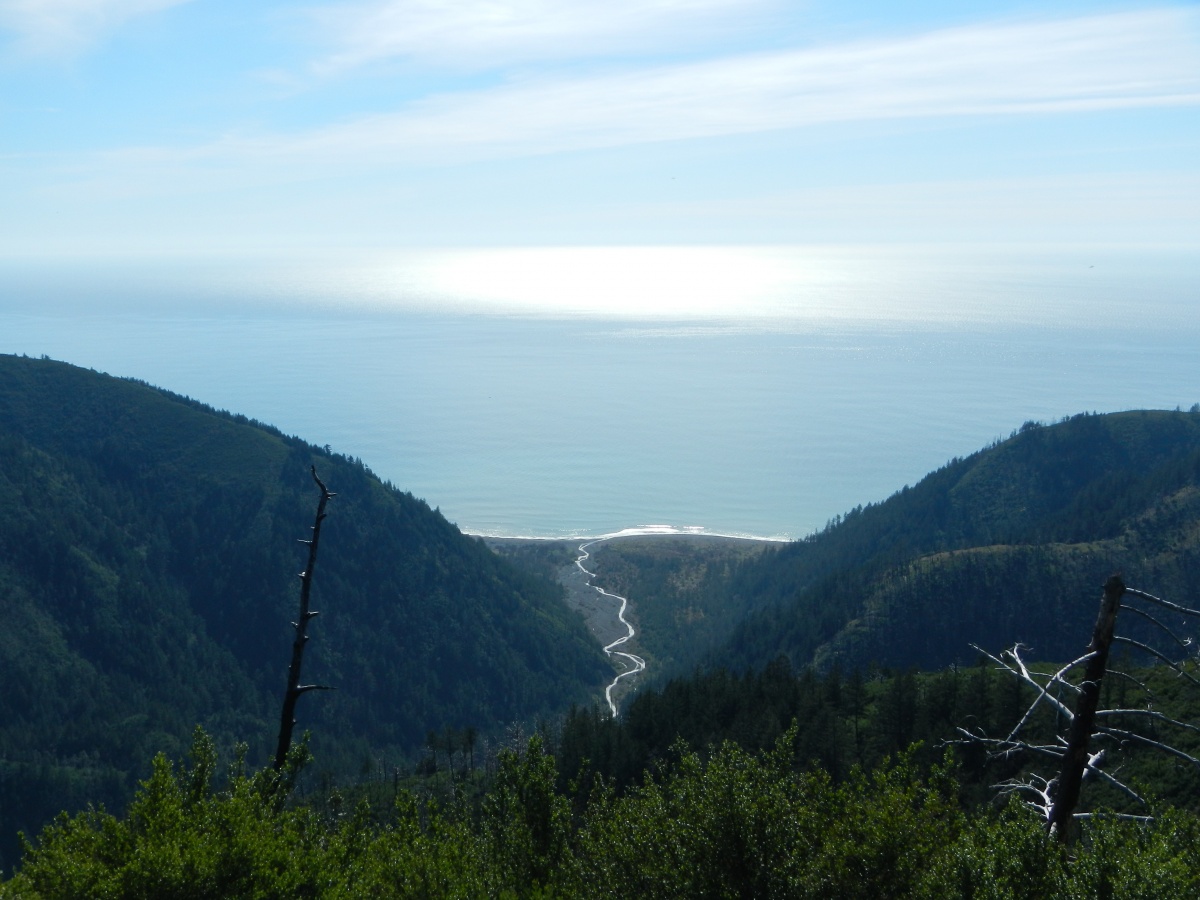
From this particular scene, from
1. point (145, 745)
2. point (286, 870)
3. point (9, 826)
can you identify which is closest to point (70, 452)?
point (145, 745)

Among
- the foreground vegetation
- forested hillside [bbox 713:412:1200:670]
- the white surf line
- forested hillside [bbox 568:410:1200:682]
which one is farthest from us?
the white surf line

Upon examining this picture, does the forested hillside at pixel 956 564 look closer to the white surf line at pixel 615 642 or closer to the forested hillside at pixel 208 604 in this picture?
the white surf line at pixel 615 642

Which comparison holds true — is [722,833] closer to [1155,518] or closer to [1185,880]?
[1185,880]

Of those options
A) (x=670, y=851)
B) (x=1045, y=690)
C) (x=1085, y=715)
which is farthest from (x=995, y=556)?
(x=1045, y=690)

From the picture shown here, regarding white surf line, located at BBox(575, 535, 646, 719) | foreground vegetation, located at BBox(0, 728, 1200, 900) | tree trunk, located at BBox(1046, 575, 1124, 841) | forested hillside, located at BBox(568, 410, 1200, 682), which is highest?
tree trunk, located at BBox(1046, 575, 1124, 841)

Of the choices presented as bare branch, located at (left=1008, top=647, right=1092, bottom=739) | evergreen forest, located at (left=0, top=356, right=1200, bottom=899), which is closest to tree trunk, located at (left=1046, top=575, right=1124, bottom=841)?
bare branch, located at (left=1008, top=647, right=1092, bottom=739)

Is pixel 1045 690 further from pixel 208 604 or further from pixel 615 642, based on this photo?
pixel 208 604

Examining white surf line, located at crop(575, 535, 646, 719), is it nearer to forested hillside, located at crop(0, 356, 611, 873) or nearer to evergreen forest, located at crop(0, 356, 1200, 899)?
evergreen forest, located at crop(0, 356, 1200, 899)
